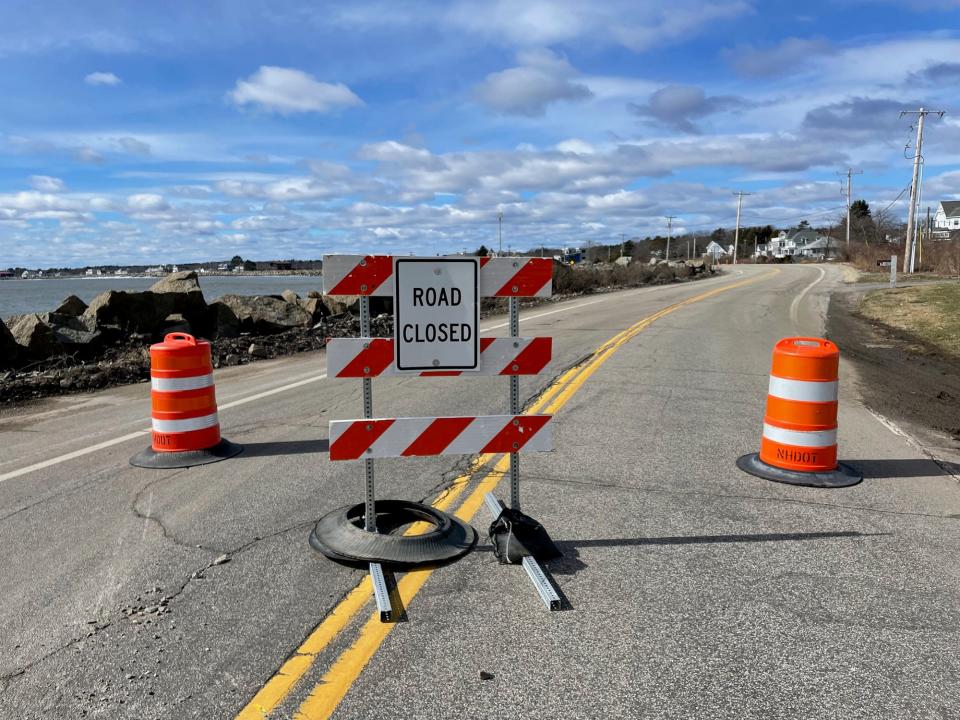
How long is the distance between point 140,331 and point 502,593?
1247 centimetres

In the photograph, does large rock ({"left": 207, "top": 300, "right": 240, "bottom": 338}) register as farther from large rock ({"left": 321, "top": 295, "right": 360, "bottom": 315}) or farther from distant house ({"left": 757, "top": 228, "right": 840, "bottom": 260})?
distant house ({"left": 757, "top": 228, "right": 840, "bottom": 260})

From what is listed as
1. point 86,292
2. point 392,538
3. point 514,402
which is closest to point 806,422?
point 514,402

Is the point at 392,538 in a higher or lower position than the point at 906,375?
higher

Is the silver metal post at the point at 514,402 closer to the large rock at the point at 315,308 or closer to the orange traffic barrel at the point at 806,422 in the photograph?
the orange traffic barrel at the point at 806,422

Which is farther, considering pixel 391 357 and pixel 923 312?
pixel 923 312

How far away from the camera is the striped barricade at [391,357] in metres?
4.22

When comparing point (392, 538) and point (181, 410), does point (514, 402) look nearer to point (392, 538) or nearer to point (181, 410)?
point (392, 538)

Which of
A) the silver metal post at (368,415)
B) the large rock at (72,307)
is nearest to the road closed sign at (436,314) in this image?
the silver metal post at (368,415)

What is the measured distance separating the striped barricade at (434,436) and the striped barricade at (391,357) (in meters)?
0.29

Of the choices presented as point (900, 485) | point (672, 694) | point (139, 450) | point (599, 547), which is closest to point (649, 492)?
point (599, 547)

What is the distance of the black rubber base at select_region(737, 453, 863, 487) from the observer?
5.83 meters

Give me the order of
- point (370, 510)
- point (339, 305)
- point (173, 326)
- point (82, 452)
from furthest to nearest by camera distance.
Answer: point (339, 305)
point (173, 326)
point (82, 452)
point (370, 510)

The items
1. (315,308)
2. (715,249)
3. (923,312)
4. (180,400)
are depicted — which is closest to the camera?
(180,400)

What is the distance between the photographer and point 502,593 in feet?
12.8
